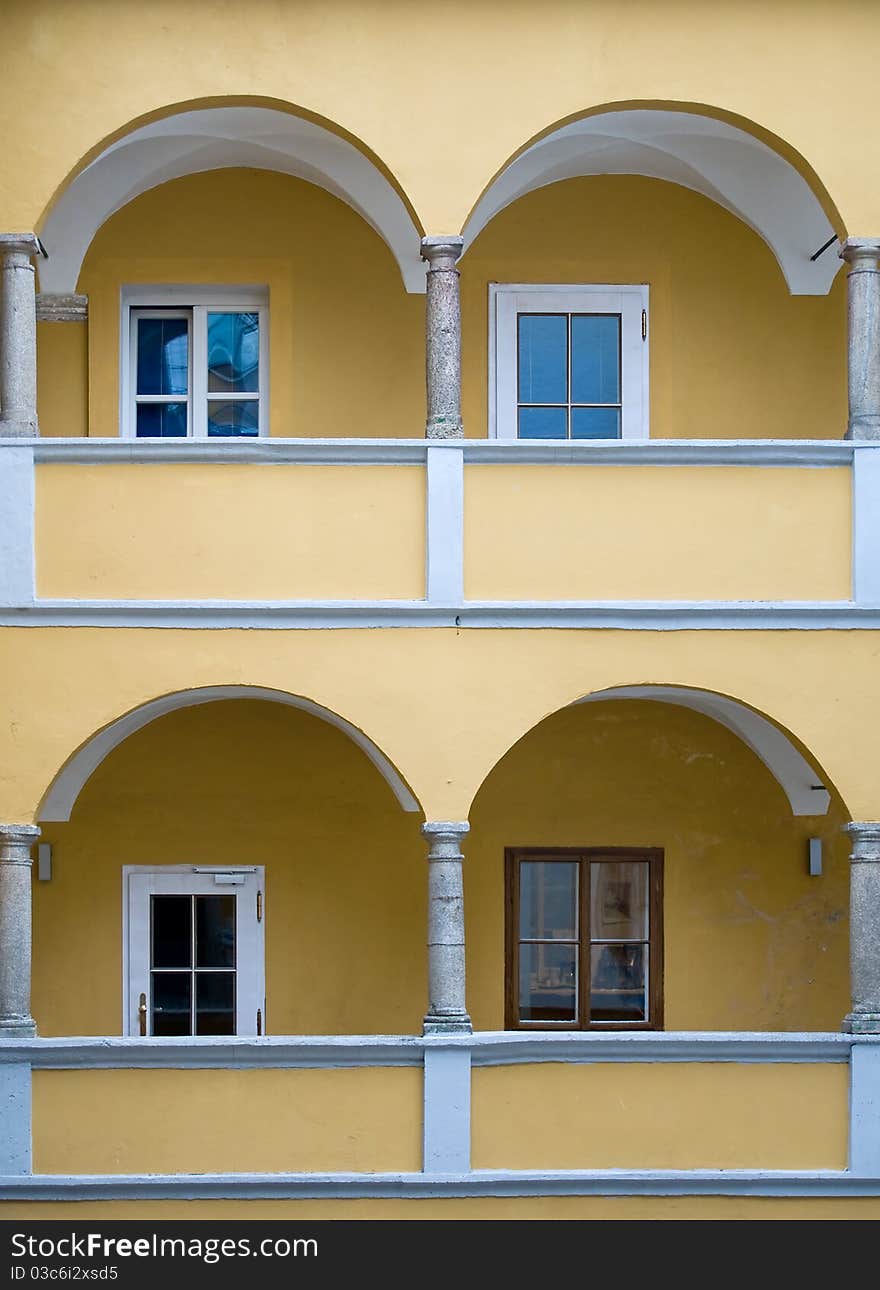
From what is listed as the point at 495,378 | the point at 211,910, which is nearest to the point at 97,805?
the point at 211,910

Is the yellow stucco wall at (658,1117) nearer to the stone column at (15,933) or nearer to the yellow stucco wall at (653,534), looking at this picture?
the stone column at (15,933)

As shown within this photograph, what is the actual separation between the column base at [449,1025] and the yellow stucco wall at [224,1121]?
25 cm

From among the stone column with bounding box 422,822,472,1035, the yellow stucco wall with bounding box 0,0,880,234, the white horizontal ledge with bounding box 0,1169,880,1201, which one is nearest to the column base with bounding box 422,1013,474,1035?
the stone column with bounding box 422,822,472,1035

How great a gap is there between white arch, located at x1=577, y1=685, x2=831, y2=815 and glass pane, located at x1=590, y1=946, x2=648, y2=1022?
1359mm

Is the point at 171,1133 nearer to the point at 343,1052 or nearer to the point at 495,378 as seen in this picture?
the point at 343,1052

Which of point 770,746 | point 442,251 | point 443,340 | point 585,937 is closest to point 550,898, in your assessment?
point 585,937

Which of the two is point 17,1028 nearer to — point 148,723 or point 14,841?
point 14,841

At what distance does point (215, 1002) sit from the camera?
11.9 m

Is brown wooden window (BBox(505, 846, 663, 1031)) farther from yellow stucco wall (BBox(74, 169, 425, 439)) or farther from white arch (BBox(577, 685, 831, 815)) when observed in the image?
yellow stucco wall (BBox(74, 169, 425, 439))

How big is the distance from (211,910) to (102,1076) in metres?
2.15

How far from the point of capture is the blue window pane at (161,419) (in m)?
11.9

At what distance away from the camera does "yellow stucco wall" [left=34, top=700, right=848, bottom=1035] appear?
11.8m

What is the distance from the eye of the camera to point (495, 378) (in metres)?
11.8

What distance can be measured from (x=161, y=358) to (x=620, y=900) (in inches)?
176
